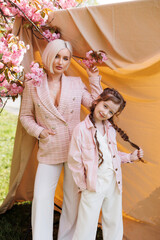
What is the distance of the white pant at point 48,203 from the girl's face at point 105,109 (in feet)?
2.18

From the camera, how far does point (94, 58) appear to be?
9.34ft

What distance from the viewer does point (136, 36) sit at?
2.72 m

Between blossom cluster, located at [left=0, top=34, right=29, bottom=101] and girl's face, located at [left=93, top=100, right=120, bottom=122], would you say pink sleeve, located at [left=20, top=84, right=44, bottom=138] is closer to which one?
blossom cluster, located at [left=0, top=34, right=29, bottom=101]

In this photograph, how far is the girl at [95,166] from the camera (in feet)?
8.24

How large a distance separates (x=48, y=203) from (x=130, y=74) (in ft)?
4.76

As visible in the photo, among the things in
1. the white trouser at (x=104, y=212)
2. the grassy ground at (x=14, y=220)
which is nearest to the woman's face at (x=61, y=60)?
the white trouser at (x=104, y=212)

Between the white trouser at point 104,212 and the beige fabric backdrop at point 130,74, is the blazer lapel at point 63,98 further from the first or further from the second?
the white trouser at point 104,212

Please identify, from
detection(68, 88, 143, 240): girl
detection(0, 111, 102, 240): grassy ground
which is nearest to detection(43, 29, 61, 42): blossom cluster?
detection(68, 88, 143, 240): girl

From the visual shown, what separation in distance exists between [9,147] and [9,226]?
2.95 metres

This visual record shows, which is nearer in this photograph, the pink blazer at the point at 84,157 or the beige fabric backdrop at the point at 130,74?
the pink blazer at the point at 84,157

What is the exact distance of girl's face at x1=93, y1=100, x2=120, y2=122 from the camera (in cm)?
251

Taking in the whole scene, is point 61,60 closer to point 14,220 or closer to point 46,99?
point 46,99

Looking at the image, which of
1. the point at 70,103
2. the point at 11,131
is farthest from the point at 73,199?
the point at 11,131

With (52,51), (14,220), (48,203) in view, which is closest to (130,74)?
(52,51)
